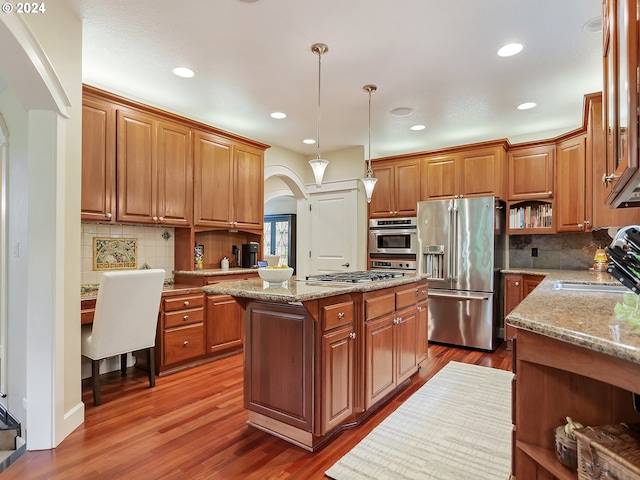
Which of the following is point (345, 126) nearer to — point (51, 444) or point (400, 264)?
point (400, 264)

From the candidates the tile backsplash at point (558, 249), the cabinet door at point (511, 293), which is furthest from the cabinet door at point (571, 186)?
the cabinet door at point (511, 293)

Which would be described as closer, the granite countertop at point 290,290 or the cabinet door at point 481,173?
the granite countertop at point 290,290

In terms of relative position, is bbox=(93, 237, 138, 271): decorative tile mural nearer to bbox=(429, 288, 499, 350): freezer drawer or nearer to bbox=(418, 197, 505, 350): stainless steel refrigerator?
bbox=(418, 197, 505, 350): stainless steel refrigerator

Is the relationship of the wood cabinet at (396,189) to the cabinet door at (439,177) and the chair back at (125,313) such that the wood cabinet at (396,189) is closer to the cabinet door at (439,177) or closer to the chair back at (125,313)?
the cabinet door at (439,177)

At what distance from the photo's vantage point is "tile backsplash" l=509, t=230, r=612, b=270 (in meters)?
4.32

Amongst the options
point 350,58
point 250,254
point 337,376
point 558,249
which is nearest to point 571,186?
point 558,249

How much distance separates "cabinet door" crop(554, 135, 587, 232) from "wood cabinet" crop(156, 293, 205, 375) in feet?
13.5

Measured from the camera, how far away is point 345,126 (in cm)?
453

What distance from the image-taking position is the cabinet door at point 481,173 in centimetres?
442

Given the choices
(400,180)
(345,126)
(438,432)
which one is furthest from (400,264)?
(438,432)

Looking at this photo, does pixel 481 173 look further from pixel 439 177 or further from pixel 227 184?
pixel 227 184

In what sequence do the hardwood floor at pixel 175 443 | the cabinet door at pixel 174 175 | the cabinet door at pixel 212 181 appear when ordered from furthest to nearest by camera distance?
the cabinet door at pixel 212 181
the cabinet door at pixel 174 175
the hardwood floor at pixel 175 443

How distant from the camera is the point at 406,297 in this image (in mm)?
3055

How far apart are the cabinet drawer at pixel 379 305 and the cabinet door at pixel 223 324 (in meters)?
1.73
